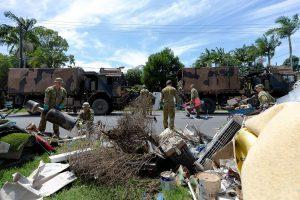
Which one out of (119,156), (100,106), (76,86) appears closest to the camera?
(119,156)

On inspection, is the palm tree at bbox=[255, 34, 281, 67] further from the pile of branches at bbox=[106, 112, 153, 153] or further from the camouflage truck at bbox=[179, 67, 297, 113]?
the pile of branches at bbox=[106, 112, 153, 153]

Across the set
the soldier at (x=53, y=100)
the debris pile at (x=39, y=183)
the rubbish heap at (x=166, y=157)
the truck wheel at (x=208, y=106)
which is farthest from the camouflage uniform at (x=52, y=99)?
the truck wheel at (x=208, y=106)

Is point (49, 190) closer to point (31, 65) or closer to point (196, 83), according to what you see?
point (196, 83)

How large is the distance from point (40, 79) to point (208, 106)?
9.58 m

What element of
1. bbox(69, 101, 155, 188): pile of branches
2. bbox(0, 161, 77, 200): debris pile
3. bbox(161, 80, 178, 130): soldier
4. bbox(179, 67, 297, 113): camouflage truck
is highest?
bbox(179, 67, 297, 113): camouflage truck

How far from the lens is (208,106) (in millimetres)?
20125

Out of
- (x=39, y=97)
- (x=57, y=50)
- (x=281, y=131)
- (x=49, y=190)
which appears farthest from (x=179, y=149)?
(x=57, y=50)

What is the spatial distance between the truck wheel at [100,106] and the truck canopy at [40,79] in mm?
1654

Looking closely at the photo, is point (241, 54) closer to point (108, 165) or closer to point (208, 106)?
point (208, 106)

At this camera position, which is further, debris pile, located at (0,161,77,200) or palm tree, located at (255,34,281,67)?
palm tree, located at (255,34,281,67)

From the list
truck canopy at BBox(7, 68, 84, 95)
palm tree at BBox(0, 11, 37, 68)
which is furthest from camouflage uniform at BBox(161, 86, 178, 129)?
palm tree at BBox(0, 11, 37, 68)

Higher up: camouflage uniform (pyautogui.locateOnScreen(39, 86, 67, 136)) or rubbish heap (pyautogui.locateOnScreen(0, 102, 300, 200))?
camouflage uniform (pyautogui.locateOnScreen(39, 86, 67, 136))

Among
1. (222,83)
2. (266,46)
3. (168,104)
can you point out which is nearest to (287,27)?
(266,46)

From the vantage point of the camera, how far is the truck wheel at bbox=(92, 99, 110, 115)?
61.0ft
